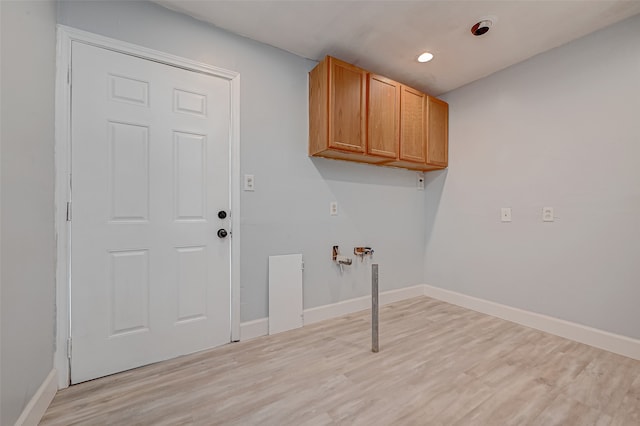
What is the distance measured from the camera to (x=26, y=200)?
1.24 m

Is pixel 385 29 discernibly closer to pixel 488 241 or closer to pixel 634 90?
pixel 634 90

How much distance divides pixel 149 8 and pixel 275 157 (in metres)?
1.32

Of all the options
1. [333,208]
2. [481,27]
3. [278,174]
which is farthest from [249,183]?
[481,27]

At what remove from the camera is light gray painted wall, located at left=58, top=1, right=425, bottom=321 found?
1824 mm

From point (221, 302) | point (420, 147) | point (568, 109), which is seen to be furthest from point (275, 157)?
point (568, 109)

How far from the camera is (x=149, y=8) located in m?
1.80

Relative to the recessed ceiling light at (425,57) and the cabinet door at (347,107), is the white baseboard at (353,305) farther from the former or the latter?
the recessed ceiling light at (425,57)

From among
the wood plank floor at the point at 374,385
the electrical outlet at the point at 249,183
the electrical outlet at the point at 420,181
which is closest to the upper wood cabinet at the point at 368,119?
the electrical outlet at the point at 420,181

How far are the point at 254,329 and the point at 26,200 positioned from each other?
1628mm

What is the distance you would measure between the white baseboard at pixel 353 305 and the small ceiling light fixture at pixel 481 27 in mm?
2545

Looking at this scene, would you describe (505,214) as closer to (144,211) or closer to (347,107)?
(347,107)

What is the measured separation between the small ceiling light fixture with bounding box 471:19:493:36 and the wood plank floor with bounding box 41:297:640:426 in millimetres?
2461

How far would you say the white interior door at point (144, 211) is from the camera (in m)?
1.61

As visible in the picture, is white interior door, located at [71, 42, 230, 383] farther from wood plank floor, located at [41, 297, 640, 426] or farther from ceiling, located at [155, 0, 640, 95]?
ceiling, located at [155, 0, 640, 95]
